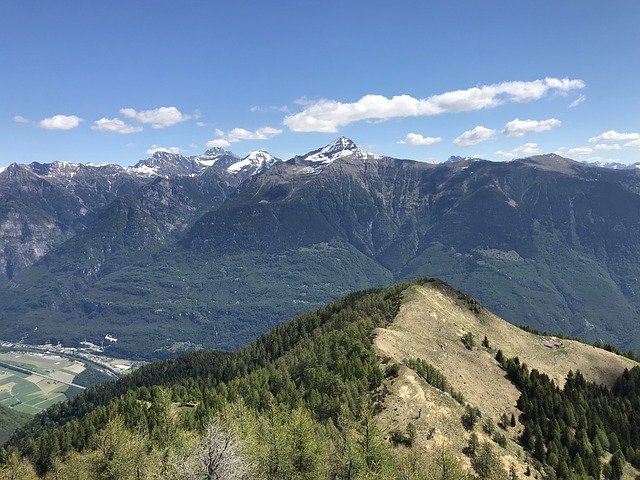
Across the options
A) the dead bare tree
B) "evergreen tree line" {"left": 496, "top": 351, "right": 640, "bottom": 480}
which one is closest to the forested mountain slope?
the dead bare tree

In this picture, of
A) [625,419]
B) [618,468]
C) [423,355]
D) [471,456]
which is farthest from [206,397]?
[625,419]

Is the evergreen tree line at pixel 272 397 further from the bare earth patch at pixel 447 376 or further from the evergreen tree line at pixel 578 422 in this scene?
the evergreen tree line at pixel 578 422

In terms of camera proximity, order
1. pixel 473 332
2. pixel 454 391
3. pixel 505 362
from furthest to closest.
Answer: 1. pixel 473 332
2. pixel 505 362
3. pixel 454 391

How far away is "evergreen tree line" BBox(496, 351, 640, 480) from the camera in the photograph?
126125 mm

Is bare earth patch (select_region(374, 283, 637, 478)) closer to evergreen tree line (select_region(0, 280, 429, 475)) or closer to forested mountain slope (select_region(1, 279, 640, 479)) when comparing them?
forested mountain slope (select_region(1, 279, 640, 479))

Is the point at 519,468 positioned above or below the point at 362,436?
below

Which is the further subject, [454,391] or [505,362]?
[505,362]

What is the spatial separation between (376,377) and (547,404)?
58.1 meters

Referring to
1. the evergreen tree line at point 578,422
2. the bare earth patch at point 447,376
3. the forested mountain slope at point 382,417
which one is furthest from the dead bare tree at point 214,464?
the evergreen tree line at point 578,422

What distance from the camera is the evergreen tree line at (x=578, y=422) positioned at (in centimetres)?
12612

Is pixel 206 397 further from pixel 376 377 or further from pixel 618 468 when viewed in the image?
pixel 618 468

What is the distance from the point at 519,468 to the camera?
111625 millimetres

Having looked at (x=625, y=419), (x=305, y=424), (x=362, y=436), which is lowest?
(x=625, y=419)

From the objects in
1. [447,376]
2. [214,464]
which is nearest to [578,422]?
[447,376]
